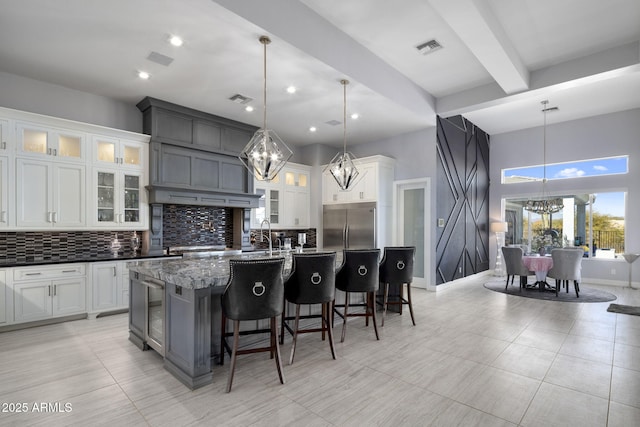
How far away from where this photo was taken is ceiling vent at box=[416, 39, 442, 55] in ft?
14.2

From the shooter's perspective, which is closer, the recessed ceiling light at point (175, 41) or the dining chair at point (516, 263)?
the recessed ceiling light at point (175, 41)

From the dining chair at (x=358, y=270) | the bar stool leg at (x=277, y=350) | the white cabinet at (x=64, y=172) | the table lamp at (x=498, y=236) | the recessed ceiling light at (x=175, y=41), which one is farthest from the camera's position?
the table lamp at (x=498, y=236)

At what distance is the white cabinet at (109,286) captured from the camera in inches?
175

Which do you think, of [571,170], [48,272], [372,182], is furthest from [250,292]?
[571,170]

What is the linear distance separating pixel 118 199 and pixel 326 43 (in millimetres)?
3725

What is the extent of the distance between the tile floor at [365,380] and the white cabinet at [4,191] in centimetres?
138

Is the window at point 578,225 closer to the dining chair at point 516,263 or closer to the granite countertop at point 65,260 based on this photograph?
the dining chair at point 516,263

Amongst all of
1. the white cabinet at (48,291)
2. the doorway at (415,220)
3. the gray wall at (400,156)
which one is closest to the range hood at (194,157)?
the white cabinet at (48,291)

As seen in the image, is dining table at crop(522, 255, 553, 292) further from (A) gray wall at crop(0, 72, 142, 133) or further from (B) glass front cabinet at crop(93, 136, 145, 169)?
(A) gray wall at crop(0, 72, 142, 133)

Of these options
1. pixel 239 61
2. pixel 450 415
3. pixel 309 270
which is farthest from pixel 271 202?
pixel 450 415

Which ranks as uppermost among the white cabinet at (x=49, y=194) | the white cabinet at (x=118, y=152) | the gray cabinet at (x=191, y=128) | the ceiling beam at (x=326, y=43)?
the ceiling beam at (x=326, y=43)

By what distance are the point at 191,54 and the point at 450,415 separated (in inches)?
166

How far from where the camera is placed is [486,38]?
3801 millimetres

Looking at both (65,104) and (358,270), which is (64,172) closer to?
(65,104)
